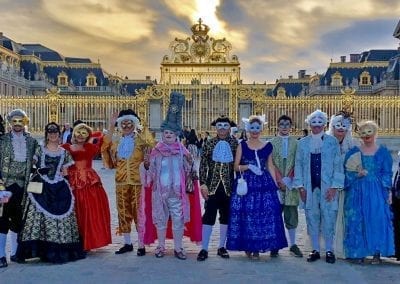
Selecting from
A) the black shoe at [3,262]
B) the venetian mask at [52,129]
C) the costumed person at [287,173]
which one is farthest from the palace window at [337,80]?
the black shoe at [3,262]

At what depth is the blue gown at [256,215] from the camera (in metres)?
5.61

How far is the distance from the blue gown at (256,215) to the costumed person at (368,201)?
2.41ft

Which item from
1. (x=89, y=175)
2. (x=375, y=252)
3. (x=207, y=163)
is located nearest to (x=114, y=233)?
(x=89, y=175)

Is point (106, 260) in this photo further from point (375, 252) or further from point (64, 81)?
point (64, 81)

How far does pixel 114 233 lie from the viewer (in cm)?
714

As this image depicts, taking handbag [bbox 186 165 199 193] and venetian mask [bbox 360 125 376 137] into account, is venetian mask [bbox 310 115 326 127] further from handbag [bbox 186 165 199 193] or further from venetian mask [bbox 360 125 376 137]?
handbag [bbox 186 165 199 193]

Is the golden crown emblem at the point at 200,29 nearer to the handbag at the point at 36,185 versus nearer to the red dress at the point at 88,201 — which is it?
the red dress at the point at 88,201

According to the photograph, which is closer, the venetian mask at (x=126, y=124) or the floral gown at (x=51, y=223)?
the floral gown at (x=51, y=223)

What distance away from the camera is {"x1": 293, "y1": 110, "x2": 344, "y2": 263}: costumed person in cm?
560

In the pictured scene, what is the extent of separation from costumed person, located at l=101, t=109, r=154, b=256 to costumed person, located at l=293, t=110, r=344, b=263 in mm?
1701

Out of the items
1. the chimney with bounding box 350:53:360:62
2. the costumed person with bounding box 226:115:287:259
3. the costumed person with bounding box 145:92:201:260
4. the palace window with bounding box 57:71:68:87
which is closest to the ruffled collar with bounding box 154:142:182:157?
the costumed person with bounding box 145:92:201:260

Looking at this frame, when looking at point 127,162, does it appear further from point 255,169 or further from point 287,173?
point 287,173

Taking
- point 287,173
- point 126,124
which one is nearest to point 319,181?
point 287,173

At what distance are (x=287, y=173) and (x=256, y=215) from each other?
2.12 feet
